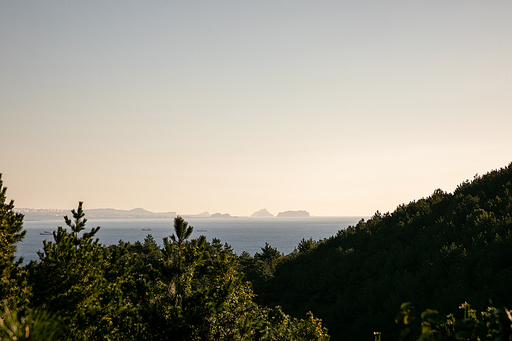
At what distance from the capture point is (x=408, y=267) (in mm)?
25609

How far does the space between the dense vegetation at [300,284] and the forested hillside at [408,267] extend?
0.34ft

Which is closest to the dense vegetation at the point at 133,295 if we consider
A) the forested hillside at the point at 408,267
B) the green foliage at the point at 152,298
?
the green foliage at the point at 152,298

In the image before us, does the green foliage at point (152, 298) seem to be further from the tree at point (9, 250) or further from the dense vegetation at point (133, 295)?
the tree at point (9, 250)

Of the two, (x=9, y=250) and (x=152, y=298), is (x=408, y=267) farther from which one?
(x=9, y=250)

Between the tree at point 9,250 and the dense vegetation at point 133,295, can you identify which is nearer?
the dense vegetation at point 133,295

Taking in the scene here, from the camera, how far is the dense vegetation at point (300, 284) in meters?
9.98

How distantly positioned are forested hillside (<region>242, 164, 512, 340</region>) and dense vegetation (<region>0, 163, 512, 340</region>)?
4.0 inches

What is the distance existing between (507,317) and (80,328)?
13.4 meters

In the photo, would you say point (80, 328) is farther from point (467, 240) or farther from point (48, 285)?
point (467, 240)

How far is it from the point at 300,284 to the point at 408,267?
11.2 meters

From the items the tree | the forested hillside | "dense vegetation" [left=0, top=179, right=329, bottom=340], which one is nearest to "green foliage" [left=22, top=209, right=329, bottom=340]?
"dense vegetation" [left=0, top=179, right=329, bottom=340]

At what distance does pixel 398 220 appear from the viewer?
3550 centimetres

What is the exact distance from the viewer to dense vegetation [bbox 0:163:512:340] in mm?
9977

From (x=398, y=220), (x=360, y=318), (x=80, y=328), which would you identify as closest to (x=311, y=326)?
(x=80, y=328)
